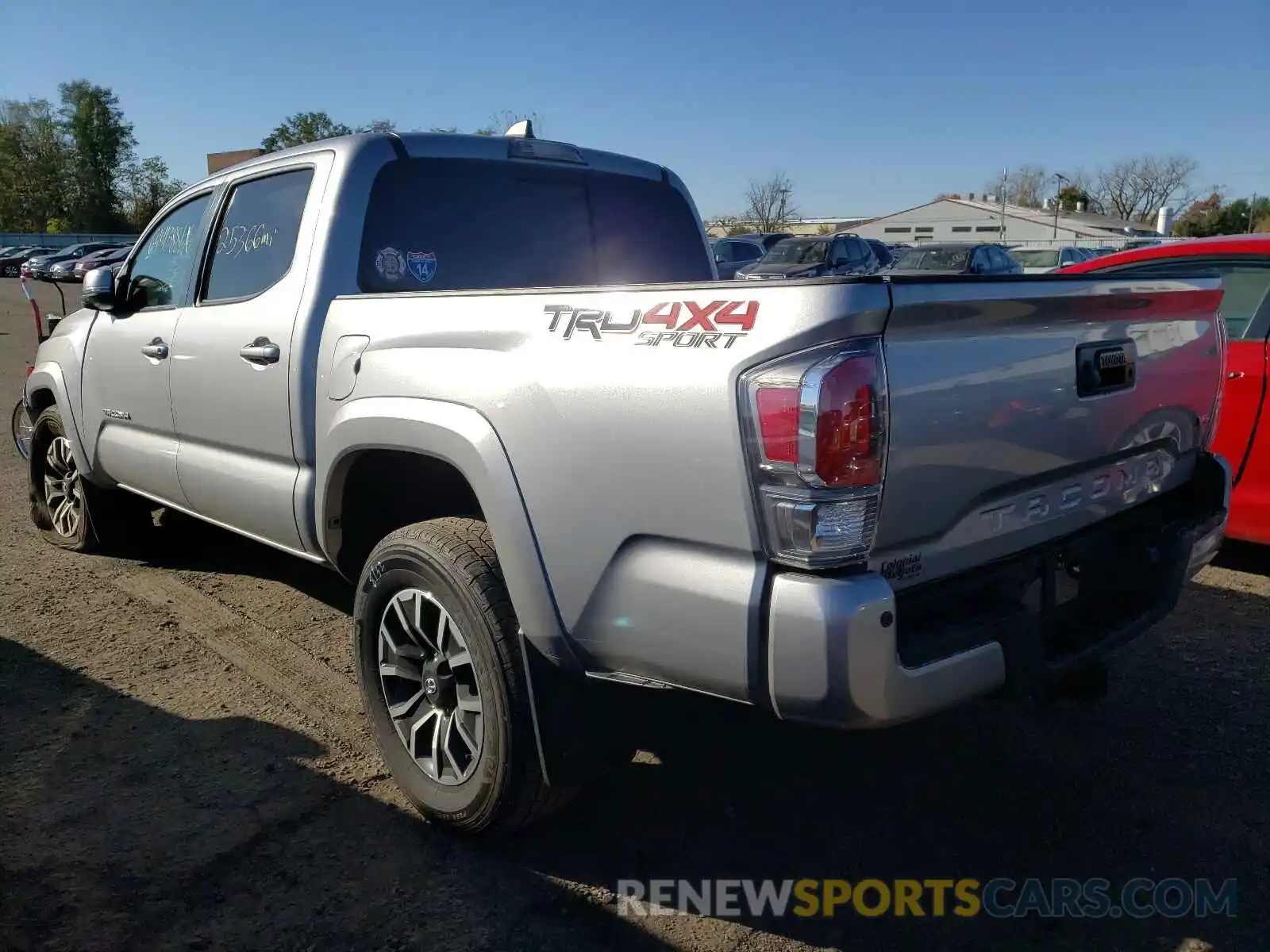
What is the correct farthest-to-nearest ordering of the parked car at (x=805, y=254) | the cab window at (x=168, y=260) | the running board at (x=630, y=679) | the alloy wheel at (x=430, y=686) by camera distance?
the parked car at (x=805, y=254)
the cab window at (x=168, y=260)
the alloy wheel at (x=430, y=686)
the running board at (x=630, y=679)

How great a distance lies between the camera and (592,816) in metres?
3.05

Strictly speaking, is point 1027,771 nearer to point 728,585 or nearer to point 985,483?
point 985,483

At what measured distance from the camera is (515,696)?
2611mm

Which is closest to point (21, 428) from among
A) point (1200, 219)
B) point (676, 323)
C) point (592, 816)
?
point (592, 816)

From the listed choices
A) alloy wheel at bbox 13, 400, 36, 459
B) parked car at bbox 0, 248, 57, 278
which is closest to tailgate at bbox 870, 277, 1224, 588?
alloy wheel at bbox 13, 400, 36, 459

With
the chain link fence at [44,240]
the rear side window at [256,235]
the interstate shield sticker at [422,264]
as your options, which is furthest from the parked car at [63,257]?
the interstate shield sticker at [422,264]

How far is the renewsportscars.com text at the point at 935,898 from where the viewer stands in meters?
2.61

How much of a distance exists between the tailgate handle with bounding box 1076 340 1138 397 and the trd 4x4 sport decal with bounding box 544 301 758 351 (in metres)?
1.00

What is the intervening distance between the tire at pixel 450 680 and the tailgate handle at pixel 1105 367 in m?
1.59

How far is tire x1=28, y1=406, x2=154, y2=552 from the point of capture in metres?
5.45

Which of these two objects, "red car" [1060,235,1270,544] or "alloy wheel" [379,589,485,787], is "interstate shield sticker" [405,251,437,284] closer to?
"alloy wheel" [379,589,485,787]

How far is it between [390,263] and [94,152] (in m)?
94.8

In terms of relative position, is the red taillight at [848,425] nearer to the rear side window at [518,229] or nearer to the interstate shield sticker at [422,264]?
the rear side window at [518,229]

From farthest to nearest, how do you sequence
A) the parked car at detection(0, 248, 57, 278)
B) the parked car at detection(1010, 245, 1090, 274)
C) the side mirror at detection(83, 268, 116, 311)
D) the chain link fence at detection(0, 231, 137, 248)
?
the chain link fence at detection(0, 231, 137, 248)
the parked car at detection(0, 248, 57, 278)
the parked car at detection(1010, 245, 1090, 274)
the side mirror at detection(83, 268, 116, 311)
